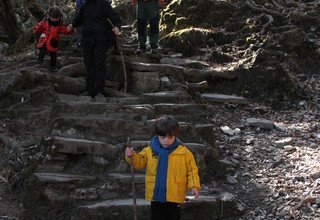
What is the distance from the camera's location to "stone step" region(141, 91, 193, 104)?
23.8 ft

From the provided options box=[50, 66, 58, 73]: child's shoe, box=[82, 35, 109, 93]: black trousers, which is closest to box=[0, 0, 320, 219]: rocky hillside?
box=[50, 66, 58, 73]: child's shoe

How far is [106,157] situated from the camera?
19.6ft

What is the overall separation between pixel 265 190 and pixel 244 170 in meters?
0.59

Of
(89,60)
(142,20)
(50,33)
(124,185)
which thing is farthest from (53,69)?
(124,185)

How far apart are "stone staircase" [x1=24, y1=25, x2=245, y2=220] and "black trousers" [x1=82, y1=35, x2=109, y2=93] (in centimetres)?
27

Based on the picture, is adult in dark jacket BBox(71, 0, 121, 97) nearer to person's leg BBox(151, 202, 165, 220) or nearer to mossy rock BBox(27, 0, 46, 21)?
person's leg BBox(151, 202, 165, 220)

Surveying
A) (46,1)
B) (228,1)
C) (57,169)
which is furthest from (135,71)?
(46,1)

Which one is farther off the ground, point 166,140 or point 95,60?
point 95,60

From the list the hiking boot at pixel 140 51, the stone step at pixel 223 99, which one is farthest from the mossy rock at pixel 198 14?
Answer: the stone step at pixel 223 99

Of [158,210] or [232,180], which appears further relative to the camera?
[232,180]

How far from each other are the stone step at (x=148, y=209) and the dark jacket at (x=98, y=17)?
9.09ft

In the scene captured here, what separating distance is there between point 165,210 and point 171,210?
2.5 inches

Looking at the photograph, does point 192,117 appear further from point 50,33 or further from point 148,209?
point 50,33

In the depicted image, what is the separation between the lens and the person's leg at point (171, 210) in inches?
179
